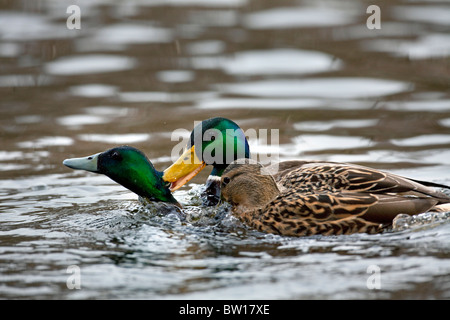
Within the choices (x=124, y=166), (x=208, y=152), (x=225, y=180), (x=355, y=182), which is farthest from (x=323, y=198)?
(x=124, y=166)

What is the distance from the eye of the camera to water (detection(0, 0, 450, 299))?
18.7 ft

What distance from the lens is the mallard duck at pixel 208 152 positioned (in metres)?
8.09

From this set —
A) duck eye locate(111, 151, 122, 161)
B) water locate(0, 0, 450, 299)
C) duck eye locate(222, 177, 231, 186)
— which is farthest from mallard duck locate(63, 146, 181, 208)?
duck eye locate(222, 177, 231, 186)

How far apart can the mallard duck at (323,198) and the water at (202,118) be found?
0.15 metres

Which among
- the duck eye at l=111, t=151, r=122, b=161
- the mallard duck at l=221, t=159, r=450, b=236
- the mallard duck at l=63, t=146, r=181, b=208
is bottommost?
the mallard duck at l=221, t=159, r=450, b=236

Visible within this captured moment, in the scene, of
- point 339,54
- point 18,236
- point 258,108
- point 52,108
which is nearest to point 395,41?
point 339,54

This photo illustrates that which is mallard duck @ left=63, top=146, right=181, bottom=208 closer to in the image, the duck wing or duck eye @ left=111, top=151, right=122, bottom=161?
duck eye @ left=111, top=151, right=122, bottom=161

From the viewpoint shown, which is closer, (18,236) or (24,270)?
(24,270)

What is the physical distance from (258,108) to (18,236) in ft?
17.2

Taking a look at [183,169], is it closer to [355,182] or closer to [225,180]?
[225,180]

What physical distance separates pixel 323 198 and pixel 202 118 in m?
4.43

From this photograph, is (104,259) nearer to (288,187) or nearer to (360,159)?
(288,187)

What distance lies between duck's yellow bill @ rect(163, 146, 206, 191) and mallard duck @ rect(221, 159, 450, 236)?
2.46 ft
